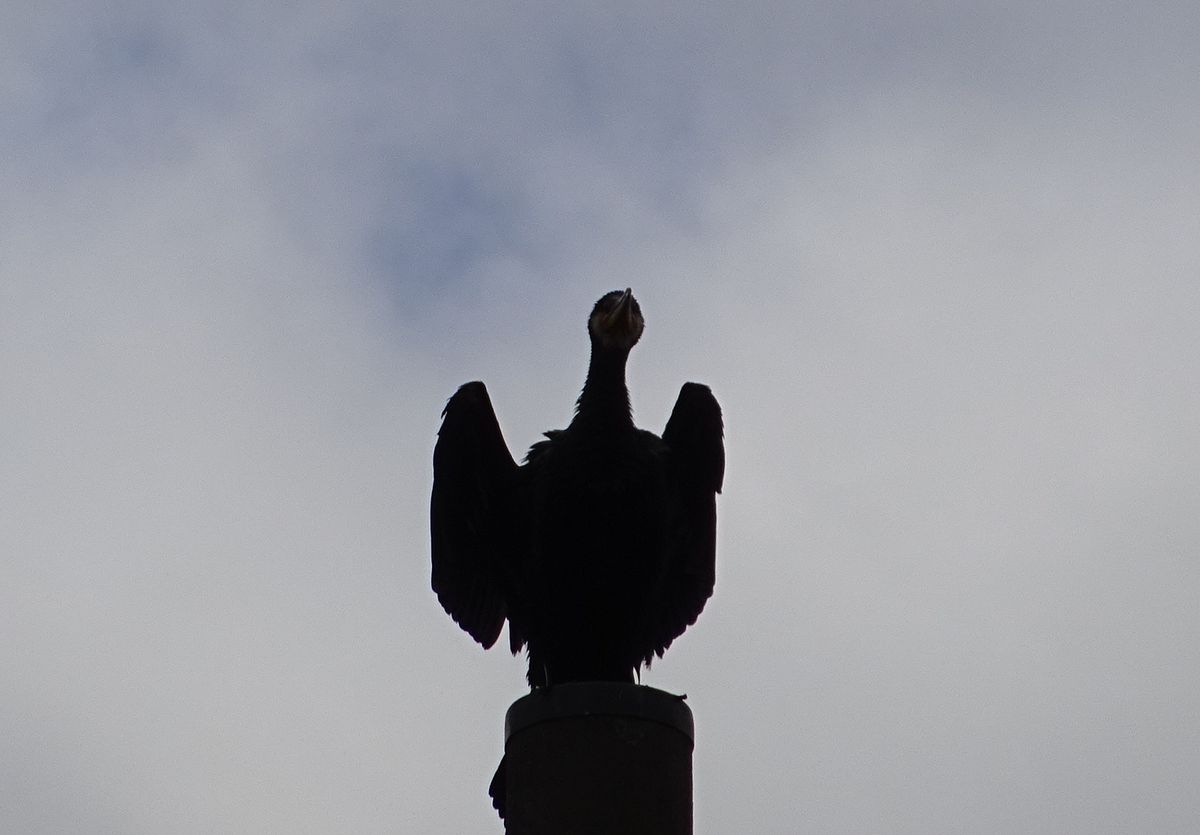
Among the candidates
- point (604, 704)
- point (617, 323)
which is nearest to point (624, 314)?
point (617, 323)

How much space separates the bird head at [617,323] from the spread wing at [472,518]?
61 cm

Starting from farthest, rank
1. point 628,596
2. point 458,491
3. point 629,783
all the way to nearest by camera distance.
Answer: point 458,491
point 628,596
point 629,783

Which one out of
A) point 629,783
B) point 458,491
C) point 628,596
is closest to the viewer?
point 629,783

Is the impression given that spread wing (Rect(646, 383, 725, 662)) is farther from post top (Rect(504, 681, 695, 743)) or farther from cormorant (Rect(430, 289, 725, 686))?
post top (Rect(504, 681, 695, 743))

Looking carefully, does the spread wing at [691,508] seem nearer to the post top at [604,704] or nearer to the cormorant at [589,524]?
the cormorant at [589,524]

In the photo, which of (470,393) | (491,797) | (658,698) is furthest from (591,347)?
(658,698)

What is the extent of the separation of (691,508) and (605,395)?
0.66 metres

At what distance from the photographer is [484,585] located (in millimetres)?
6996

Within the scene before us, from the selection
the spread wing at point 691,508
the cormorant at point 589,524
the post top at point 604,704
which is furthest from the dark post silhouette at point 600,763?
the spread wing at point 691,508

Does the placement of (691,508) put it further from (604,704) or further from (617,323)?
(604,704)

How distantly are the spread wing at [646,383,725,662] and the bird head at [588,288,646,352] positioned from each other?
418 mm

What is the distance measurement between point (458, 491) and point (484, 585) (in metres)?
0.44

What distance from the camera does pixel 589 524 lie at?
21.1ft

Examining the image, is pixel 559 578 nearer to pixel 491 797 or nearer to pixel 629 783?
pixel 491 797
